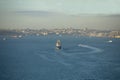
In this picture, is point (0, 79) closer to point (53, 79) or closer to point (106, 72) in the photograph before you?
point (53, 79)

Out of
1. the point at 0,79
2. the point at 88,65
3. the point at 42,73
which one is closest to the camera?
the point at 0,79

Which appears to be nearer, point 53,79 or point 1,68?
point 53,79

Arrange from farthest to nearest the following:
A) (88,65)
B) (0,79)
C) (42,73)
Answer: (88,65) < (42,73) < (0,79)

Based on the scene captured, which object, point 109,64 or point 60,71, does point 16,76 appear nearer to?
point 60,71

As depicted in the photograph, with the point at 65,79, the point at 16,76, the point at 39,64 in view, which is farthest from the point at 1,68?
the point at 65,79

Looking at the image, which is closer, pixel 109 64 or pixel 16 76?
pixel 16 76

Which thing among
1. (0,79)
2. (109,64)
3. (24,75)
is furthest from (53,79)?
(109,64)

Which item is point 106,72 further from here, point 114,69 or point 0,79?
point 0,79
